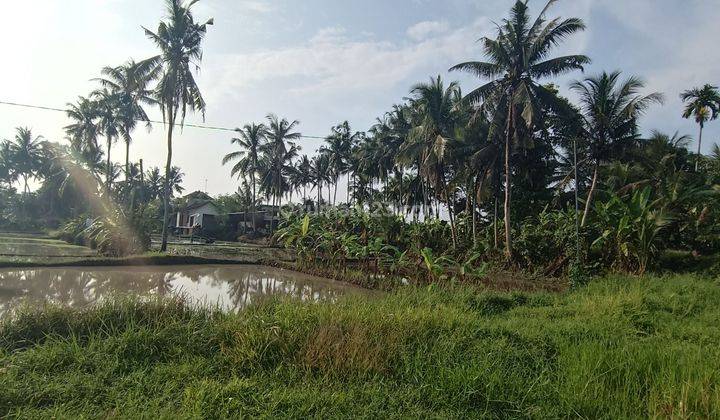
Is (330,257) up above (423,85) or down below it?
Result: below

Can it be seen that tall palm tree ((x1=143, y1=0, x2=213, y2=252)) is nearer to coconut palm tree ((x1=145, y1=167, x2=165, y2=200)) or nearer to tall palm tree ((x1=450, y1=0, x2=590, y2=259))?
tall palm tree ((x1=450, y1=0, x2=590, y2=259))

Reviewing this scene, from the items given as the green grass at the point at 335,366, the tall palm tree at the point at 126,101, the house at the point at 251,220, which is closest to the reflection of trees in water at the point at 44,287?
the green grass at the point at 335,366

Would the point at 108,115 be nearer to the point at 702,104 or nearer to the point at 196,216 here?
the point at 196,216

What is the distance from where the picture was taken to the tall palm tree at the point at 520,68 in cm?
1733

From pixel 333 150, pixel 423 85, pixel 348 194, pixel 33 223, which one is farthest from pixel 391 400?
pixel 33 223

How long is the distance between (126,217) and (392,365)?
20232 millimetres

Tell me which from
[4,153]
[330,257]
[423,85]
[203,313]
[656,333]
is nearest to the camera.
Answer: [203,313]

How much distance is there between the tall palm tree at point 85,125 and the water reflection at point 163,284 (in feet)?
66.4

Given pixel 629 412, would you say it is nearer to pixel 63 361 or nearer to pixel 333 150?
pixel 63 361

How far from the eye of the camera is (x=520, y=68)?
18578 mm

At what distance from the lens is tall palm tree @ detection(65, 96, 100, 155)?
31.9 meters

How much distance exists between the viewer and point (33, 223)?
45406mm

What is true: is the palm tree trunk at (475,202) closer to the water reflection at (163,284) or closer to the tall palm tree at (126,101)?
the water reflection at (163,284)

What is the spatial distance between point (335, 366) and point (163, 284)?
10361 mm
